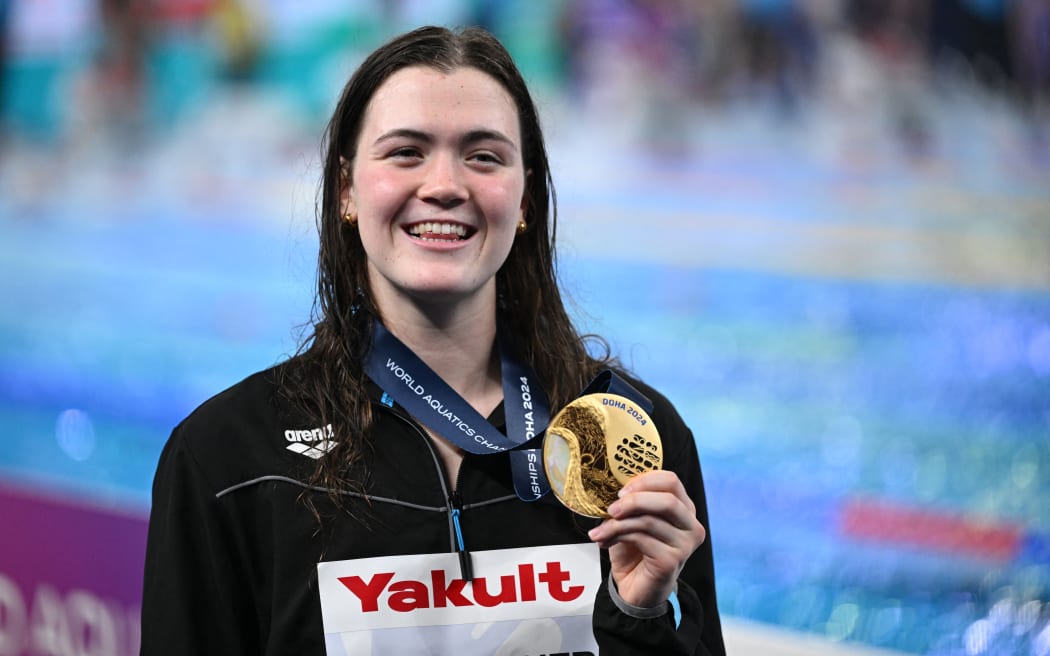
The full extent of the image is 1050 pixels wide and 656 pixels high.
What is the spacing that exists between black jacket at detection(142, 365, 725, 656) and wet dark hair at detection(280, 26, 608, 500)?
0.11 ft

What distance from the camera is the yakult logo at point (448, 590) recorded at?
154cm

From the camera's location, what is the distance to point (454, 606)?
157 cm

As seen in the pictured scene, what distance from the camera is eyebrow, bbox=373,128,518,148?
159 centimetres

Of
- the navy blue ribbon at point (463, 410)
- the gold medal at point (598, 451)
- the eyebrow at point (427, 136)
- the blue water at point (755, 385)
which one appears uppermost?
the blue water at point (755, 385)

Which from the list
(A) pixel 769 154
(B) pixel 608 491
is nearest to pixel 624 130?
(A) pixel 769 154

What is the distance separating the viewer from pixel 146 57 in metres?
5.85

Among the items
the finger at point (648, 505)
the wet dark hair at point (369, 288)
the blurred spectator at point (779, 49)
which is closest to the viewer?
the finger at point (648, 505)

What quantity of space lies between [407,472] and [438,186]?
363 mm

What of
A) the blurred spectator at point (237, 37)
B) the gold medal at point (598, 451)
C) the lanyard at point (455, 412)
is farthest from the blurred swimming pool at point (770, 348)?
the gold medal at point (598, 451)

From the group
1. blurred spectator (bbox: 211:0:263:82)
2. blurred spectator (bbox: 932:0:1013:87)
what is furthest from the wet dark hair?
blurred spectator (bbox: 211:0:263:82)

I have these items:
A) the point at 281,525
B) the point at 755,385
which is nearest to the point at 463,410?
the point at 281,525

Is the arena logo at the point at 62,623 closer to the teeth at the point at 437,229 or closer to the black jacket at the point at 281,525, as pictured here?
the black jacket at the point at 281,525

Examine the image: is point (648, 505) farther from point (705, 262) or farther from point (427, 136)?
point (705, 262)

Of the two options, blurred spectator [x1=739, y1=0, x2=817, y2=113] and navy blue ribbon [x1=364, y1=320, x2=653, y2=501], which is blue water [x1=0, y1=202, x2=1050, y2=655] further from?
navy blue ribbon [x1=364, y1=320, x2=653, y2=501]
